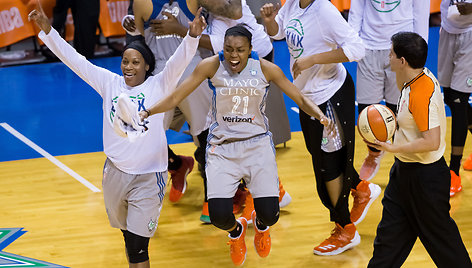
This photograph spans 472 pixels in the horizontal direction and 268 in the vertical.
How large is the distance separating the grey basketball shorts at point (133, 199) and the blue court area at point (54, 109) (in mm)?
3483

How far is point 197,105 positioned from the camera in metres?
6.06

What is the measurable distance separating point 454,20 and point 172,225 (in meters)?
3.20

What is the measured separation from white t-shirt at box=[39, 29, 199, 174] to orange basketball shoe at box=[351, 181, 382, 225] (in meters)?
1.79

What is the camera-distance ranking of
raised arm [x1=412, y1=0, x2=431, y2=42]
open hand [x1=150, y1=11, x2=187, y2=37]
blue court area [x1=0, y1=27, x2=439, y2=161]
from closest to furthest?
1. open hand [x1=150, y1=11, x2=187, y2=37]
2. raised arm [x1=412, y1=0, x2=431, y2=42]
3. blue court area [x1=0, y1=27, x2=439, y2=161]

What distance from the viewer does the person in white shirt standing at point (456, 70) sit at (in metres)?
6.43

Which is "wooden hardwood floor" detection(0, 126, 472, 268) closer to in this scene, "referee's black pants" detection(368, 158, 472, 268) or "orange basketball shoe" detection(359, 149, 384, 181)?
"orange basketball shoe" detection(359, 149, 384, 181)

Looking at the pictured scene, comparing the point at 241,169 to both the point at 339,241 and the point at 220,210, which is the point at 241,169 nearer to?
the point at 220,210

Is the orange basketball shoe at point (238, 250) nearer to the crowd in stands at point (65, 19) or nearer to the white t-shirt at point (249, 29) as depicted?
the white t-shirt at point (249, 29)

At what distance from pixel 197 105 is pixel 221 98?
1183 mm

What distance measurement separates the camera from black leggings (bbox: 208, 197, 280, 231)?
4891 millimetres

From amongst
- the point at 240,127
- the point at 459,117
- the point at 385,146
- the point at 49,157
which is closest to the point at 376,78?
the point at 459,117

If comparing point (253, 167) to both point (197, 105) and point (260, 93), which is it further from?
point (197, 105)

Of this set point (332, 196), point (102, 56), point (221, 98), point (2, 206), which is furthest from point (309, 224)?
point (102, 56)

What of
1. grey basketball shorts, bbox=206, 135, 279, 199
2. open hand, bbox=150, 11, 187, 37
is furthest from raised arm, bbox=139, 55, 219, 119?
open hand, bbox=150, 11, 187, 37
